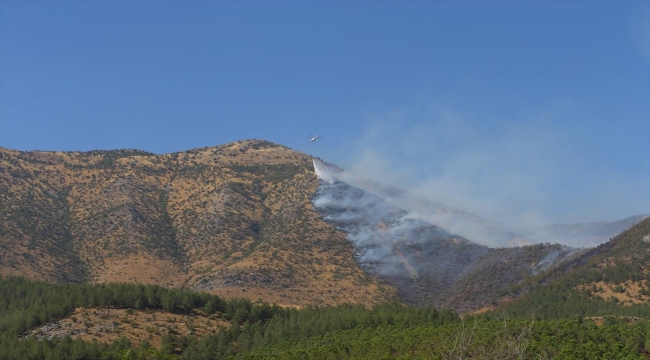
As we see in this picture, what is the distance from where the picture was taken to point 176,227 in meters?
151

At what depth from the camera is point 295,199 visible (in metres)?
161

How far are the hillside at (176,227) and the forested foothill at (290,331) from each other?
19069 millimetres

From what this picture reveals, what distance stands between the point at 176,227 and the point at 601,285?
276 ft

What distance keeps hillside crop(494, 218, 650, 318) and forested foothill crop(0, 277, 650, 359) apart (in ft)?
17.2

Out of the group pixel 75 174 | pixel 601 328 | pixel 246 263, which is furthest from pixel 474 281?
pixel 75 174

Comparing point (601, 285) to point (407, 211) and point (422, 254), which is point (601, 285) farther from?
point (407, 211)

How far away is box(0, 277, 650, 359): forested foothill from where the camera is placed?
6588 centimetres

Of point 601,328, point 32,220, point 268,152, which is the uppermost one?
point 268,152

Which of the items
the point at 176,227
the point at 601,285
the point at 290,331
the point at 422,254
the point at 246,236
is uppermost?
the point at 176,227

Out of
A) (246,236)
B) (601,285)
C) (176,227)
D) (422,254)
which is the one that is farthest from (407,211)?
(601,285)

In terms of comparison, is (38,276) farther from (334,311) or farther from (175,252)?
(334,311)

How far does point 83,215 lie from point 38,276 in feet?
101

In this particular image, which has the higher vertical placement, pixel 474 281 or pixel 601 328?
pixel 474 281

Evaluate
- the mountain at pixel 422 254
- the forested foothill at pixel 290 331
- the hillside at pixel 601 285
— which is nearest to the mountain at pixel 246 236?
the mountain at pixel 422 254
